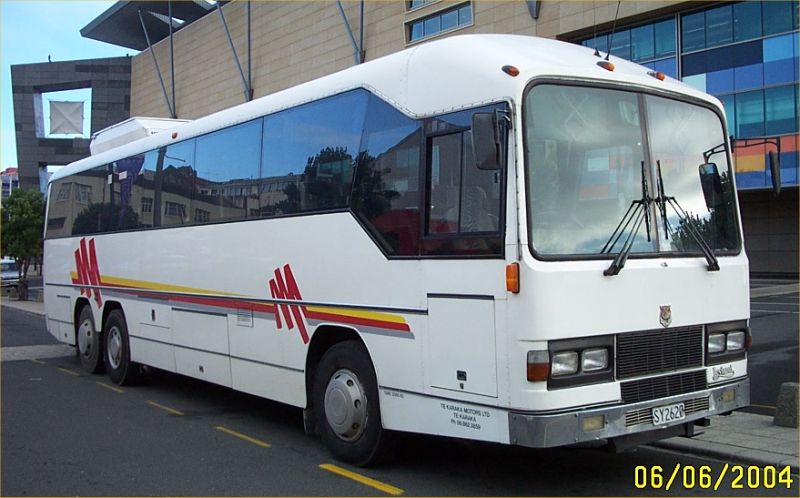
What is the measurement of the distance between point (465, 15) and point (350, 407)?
31.2 meters

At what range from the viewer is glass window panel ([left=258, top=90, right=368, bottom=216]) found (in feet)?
22.7

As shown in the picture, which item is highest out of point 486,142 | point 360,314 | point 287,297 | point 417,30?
point 417,30

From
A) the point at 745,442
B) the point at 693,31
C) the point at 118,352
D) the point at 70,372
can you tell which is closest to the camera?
the point at 745,442

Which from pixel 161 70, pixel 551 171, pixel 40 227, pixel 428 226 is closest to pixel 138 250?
pixel 428 226

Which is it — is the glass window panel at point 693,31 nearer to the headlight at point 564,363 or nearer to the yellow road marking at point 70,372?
the yellow road marking at point 70,372

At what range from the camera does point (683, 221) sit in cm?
602

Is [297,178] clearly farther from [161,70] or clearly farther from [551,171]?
[161,70]

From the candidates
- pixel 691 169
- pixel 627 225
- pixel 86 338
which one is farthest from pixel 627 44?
pixel 627 225

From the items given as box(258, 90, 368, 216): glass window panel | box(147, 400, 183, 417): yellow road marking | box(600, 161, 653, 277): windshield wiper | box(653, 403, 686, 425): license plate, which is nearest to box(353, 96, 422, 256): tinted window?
box(258, 90, 368, 216): glass window panel

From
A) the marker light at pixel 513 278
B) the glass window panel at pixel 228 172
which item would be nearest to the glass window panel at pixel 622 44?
the glass window panel at pixel 228 172

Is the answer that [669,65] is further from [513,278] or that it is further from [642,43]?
[513,278]

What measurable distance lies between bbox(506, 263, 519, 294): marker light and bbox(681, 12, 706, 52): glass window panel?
3002 centimetres

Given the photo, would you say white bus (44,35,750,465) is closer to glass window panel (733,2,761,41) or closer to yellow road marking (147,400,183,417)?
yellow road marking (147,400,183,417)

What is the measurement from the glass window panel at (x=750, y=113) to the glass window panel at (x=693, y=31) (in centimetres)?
300
